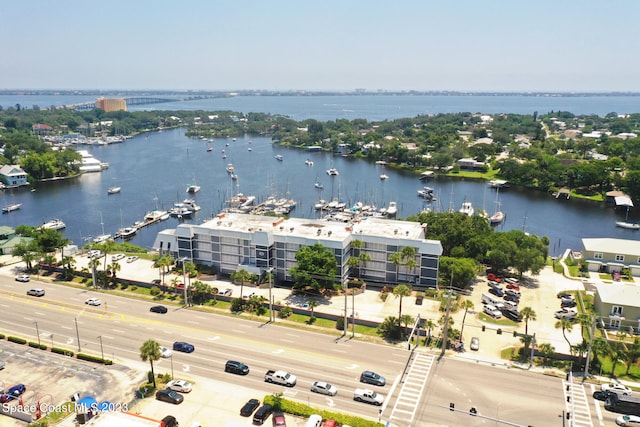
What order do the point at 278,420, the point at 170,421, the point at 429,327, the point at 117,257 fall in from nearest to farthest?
the point at 170,421
the point at 278,420
the point at 429,327
the point at 117,257

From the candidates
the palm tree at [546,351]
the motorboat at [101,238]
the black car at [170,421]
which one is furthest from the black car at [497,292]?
the motorboat at [101,238]

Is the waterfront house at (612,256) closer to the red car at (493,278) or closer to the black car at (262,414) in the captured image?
the red car at (493,278)

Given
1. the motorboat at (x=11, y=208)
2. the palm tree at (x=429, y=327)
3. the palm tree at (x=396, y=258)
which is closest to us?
the palm tree at (x=429, y=327)

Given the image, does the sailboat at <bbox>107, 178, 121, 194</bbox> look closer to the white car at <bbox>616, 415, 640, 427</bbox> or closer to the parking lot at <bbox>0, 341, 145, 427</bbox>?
the parking lot at <bbox>0, 341, 145, 427</bbox>

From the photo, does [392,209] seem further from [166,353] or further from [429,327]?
[166,353]

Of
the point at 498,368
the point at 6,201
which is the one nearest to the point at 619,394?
the point at 498,368

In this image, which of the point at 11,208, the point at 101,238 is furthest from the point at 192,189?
the point at 11,208

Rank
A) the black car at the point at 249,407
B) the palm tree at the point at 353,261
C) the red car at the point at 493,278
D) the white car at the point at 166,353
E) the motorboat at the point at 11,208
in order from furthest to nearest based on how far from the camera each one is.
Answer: the motorboat at the point at 11,208
the red car at the point at 493,278
the palm tree at the point at 353,261
the white car at the point at 166,353
the black car at the point at 249,407
